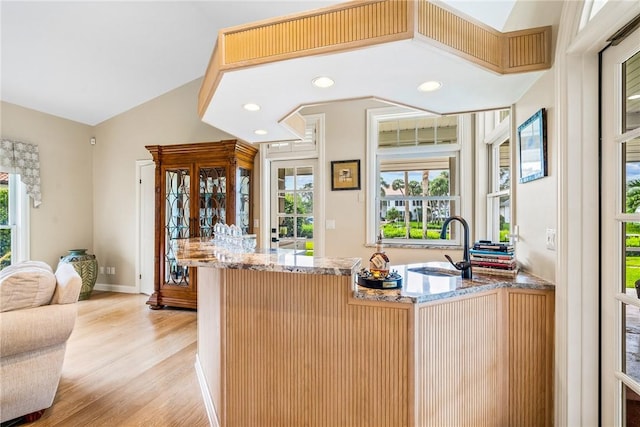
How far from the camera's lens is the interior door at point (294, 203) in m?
4.09

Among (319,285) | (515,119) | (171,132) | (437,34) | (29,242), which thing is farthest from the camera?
(171,132)

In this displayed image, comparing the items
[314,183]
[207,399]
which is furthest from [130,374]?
[314,183]

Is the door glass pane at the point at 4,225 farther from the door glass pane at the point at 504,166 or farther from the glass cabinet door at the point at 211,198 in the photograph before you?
the door glass pane at the point at 504,166

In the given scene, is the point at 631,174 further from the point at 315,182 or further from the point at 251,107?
the point at 315,182

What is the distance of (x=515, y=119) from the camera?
84.9 inches

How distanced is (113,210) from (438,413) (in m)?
5.19

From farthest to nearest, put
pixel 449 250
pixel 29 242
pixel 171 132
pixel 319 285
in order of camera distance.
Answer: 1. pixel 171 132
2. pixel 29 242
3. pixel 449 250
4. pixel 319 285

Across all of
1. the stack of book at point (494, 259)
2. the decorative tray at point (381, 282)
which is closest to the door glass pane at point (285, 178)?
the stack of book at point (494, 259)

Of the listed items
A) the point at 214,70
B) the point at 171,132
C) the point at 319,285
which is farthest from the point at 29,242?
the point at 319,285

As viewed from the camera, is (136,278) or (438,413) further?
(136,278)

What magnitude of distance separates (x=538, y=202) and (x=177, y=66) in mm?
4342

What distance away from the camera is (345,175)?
388 cm

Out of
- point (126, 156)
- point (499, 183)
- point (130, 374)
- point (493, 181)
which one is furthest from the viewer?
point (126, 156)

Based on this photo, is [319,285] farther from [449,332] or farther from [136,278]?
[136,278]
